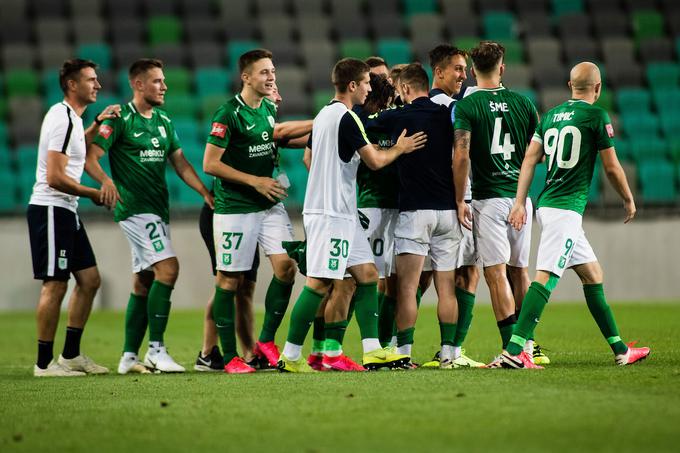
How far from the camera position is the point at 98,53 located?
1902 cm

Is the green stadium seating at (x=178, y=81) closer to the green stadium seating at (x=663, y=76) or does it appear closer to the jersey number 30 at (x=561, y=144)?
the green stadium seating at (x=663, y=76)

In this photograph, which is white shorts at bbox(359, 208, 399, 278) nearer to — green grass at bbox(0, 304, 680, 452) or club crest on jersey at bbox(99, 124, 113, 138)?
green grass at bbox(0, 304, 680, 452)

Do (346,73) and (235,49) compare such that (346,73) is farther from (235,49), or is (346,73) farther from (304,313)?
(235,49)

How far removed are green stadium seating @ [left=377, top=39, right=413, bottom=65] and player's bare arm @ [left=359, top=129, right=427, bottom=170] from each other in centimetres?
1212

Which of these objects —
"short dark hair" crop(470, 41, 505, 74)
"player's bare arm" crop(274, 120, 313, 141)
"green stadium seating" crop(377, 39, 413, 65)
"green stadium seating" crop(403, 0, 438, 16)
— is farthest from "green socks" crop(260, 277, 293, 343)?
"green stadium seating" crop(403, 0, 438, 16)

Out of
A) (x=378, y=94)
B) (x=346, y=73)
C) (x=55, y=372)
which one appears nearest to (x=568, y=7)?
(x=378, y=94)

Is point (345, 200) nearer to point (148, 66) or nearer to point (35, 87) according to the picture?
point (148, 66)

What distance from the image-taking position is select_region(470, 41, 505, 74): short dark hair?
718 cm

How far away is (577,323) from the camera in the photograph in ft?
38.0

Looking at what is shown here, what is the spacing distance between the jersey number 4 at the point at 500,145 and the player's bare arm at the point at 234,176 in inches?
62.6

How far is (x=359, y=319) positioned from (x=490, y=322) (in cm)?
522

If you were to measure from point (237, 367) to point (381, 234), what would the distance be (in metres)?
1.42

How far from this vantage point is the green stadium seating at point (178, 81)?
18.8 m

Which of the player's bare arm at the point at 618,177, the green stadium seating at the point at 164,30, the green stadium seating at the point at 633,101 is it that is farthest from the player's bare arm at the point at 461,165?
the green stadium seating at the point at 164,30
